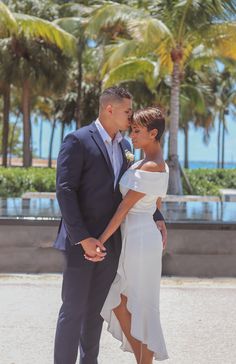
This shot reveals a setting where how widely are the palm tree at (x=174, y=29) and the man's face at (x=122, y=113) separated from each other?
43.4 ft

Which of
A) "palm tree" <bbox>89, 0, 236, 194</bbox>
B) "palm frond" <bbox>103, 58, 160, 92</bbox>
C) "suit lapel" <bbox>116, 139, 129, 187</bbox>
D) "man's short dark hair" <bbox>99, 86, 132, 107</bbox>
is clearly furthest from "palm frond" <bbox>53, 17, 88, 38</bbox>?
"man's short dark hair" <bbox>99, 86, 132, 107</bbox>

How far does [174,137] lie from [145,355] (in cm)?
1543

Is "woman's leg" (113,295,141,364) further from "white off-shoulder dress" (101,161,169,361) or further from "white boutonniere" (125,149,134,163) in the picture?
"white boutonniere" (125,149,134,163)

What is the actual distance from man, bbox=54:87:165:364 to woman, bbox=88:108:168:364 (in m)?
0.08

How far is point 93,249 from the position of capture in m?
3.18

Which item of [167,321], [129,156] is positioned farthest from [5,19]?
[129,156]

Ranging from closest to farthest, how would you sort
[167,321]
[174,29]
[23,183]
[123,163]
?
[123,163]
[167,321]
[174,29]
[23,183]

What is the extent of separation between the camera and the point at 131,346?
3.56 m

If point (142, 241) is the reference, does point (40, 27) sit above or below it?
above

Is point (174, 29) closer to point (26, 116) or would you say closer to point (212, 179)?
point (212, 179)

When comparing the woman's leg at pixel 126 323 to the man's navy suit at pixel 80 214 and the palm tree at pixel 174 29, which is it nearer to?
the man's navy suit at pixel 80 214

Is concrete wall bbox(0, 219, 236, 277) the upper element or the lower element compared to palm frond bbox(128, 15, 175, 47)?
lower

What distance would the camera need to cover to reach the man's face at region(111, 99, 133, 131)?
333cm

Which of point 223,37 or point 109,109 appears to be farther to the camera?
point 223,37
